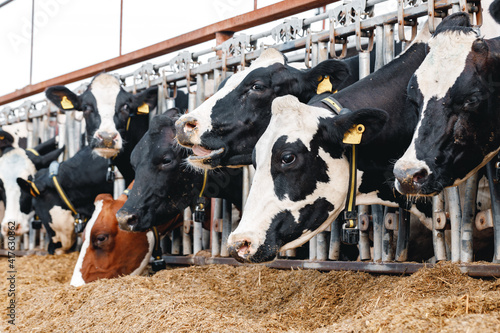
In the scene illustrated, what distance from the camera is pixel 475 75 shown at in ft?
11.0

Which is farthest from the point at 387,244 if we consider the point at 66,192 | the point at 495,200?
the point at 66,192

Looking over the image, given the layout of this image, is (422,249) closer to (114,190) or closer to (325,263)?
(325,263)

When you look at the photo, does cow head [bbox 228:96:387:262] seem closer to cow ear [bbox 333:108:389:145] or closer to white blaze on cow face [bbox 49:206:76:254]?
cow ear [bbox 333:108:389:145]

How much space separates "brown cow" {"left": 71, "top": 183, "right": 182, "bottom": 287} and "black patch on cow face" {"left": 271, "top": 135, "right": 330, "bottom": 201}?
2422 millimetres

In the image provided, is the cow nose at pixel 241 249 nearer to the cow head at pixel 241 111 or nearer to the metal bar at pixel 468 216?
the cow head at pixel 241 111

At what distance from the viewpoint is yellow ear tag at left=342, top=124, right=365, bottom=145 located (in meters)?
3.63

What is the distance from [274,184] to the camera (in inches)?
143

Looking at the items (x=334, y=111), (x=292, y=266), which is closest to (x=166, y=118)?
(x=292, y=266)

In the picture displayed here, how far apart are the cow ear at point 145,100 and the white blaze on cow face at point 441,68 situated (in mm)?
3694

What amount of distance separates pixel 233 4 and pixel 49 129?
3501mm

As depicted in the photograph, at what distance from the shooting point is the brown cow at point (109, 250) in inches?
217

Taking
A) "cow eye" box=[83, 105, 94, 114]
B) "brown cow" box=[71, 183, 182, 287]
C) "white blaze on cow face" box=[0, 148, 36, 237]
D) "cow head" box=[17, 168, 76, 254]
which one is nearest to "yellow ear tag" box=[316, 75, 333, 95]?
"brown cow" box=[71, 183, 182, 287]

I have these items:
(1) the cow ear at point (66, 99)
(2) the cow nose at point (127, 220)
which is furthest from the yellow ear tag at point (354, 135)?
(1) the cow ear at point (66, 99)

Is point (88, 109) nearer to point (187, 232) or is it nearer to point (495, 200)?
point (187, 232)
